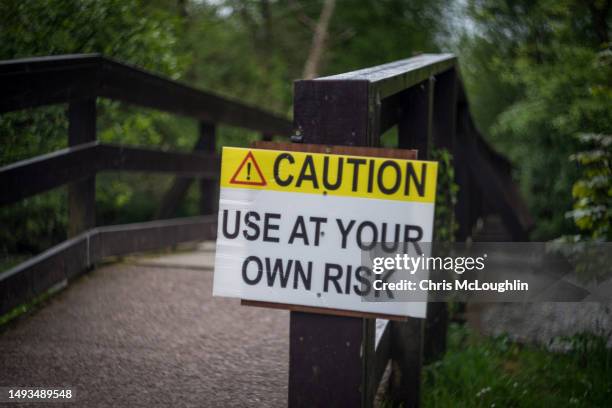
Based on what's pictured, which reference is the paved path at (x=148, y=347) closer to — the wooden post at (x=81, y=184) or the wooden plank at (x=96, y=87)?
the wooden post at (x=81, y=184)

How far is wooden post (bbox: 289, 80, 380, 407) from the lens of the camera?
1.97m

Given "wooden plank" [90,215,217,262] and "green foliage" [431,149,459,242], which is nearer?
"green foliage" [431,149,459,242]

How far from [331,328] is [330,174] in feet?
1.45

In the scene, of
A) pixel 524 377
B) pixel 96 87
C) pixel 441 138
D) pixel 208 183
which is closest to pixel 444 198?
pixel 441 138

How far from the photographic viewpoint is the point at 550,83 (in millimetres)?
7238

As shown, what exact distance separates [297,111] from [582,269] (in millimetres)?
2642

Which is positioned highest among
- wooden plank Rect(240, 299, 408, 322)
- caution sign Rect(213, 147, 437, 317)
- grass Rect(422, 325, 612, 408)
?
caution sign Rect(213, 147, 437, 317)

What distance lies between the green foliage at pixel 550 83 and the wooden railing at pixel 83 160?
2.84 m

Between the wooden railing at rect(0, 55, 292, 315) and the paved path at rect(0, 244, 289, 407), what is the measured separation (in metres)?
0.18

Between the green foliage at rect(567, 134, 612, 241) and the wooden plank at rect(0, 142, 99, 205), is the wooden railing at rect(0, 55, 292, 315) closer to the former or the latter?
the wooden plank at rect(0, 142, 99, 205)

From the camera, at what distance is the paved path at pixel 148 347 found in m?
2.69

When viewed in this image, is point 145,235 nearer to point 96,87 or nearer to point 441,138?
point 96,87

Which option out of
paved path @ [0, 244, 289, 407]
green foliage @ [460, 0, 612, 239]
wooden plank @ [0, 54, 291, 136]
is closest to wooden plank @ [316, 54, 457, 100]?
paved path @ [0, 244, 289, 407]

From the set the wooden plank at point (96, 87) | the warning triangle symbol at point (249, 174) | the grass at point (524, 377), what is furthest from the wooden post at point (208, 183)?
the warning triangle symbol at point (249, 174)
